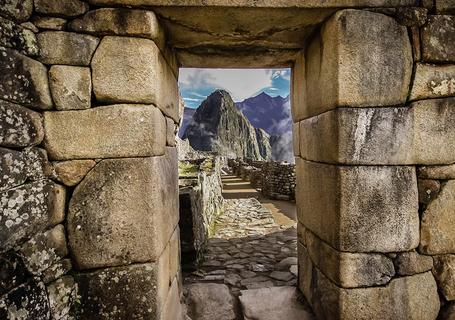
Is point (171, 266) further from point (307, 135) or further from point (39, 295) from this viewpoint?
point (307, 135)

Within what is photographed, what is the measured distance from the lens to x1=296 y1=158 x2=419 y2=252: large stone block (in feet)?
6.27

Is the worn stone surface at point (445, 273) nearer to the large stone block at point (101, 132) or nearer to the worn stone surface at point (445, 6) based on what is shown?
the worn stone surface at point (445, 6)

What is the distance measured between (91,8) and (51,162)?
3.54ft

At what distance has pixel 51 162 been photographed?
1.74 m

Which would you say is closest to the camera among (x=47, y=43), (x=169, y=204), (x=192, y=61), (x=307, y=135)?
(x=47, y=43)

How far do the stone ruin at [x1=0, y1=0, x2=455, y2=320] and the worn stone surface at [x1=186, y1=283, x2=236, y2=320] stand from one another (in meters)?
0.71

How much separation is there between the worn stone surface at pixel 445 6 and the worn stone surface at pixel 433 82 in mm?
410

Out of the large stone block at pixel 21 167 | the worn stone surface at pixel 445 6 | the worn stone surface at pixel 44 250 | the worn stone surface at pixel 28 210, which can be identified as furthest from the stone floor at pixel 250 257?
the worn stone surface at pixel 445 6

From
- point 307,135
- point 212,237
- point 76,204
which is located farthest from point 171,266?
point 212,237

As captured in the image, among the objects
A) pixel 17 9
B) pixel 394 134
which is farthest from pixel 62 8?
pixel 394 134

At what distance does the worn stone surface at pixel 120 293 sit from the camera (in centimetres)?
177

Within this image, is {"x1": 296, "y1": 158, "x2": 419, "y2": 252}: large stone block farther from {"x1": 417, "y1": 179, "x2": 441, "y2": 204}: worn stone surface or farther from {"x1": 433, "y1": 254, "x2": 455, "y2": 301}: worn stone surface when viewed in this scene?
{"x1": 433, "y1": 254, "x2": 455, "y2": 301}: worn stone surface

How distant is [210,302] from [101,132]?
2.20m

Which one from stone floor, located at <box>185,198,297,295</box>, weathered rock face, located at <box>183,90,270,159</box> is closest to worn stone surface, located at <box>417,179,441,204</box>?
stone floor, located at <box>185,198,297,295</box>
